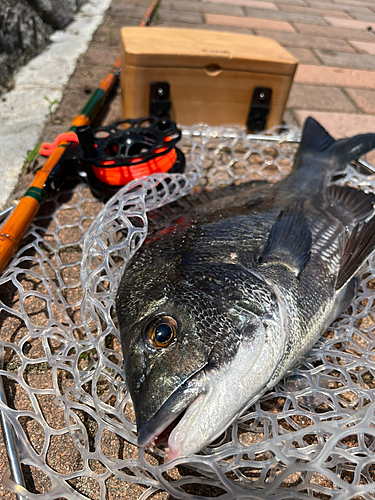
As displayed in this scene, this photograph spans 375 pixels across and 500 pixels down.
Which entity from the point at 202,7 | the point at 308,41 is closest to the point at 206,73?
the point at 308,41

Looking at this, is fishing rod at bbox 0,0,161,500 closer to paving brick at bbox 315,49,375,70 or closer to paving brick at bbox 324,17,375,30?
paving brick at bbox 315,49,375,70

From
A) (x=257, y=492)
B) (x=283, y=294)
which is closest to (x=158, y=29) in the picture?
(x=283, y=294)

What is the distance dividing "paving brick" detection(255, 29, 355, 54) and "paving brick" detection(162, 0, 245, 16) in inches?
49.5

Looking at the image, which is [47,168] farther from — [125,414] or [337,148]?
[337,148]

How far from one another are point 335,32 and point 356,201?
19.7 feet

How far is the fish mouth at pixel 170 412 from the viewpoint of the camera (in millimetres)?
1079

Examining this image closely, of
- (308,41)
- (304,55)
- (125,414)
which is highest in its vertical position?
(308,41)

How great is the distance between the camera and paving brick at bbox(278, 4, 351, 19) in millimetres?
7361

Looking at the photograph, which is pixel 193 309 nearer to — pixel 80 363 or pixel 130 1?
pixel 80 363

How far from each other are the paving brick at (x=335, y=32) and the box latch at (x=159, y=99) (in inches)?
188

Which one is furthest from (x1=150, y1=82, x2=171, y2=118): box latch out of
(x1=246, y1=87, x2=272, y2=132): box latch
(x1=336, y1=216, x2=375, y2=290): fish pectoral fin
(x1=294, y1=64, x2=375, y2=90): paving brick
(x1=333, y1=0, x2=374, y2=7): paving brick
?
(x1=333, y1=0, x2=374, y2=7): paving brick

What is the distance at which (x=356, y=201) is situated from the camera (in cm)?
212

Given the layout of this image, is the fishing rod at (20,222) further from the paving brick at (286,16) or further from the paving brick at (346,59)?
the paving brick at (286,16)

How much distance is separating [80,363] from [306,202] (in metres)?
1.53
